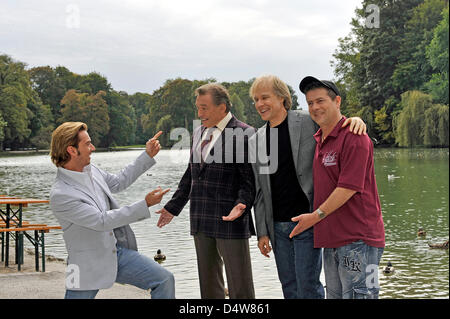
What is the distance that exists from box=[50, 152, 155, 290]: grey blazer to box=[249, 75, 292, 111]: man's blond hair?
95 cm

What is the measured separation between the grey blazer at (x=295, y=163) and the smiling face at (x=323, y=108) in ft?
0.87

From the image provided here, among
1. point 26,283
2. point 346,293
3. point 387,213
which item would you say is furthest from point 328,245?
point 387,213

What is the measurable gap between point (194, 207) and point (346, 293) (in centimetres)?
112

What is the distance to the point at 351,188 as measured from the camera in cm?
Answer: 264

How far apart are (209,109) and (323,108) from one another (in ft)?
2.61

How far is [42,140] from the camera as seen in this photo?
5544cm

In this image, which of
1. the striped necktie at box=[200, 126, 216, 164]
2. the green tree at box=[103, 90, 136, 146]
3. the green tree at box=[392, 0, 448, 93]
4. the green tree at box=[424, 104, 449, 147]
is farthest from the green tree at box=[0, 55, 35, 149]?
the striped necktie at box=[200, 126, 216, 164]

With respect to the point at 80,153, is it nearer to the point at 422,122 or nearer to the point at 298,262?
the point at 298,262

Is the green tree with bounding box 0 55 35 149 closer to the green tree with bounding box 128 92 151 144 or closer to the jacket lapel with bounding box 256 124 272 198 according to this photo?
the green tree with bounding box 128 92 151 144

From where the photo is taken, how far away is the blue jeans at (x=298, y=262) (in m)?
3.09

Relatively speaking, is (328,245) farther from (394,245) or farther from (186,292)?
(394,245)

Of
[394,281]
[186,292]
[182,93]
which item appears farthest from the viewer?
[182,93]

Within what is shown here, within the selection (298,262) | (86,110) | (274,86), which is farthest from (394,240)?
(86,110)

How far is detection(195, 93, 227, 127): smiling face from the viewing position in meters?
3.42
